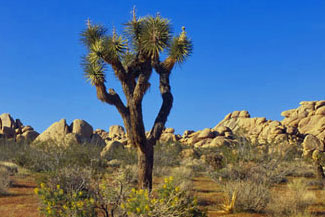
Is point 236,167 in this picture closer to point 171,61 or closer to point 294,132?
point 171,61

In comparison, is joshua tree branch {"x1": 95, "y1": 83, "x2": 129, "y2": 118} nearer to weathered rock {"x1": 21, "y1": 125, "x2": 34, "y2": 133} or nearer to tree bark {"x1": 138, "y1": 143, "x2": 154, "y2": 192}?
tree bark {"x1": 138, "y1": 143, "x2": 154, "y2": 192}

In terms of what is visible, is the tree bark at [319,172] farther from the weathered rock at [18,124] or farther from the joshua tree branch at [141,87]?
the weathered rock at [18,124]

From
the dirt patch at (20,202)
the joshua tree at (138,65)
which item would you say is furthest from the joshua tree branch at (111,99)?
the dirt patch at (20,202)

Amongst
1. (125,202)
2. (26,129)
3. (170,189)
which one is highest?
(26,129)

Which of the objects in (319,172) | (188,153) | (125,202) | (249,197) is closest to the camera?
(125,202)

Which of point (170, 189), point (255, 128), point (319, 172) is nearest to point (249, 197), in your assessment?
point (170, 189)

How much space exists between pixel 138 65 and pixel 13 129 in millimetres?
48801

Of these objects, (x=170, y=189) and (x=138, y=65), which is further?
(x=138, y=65)

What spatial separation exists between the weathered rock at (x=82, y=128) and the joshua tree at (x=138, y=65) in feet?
119

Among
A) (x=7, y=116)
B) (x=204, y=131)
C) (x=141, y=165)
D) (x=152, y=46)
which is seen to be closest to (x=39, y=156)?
(x=141, y=165)

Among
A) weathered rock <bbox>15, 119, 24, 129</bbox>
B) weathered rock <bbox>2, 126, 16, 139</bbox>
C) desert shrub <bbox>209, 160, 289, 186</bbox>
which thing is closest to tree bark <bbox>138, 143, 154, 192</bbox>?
desert shrub <bbox>209, 160, 289, 186</bbox>

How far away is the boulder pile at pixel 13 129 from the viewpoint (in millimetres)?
54781

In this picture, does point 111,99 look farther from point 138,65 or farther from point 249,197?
point 249,197

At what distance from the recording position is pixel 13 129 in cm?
5700
